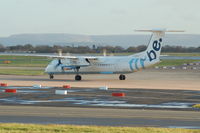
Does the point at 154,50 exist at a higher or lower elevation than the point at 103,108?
higher

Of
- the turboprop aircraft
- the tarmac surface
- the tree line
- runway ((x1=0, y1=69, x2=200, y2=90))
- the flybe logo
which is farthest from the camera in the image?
the tree line

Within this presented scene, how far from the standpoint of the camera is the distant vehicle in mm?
53906

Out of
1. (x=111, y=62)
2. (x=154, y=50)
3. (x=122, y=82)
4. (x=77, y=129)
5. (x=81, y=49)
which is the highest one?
(x=154, y=50)

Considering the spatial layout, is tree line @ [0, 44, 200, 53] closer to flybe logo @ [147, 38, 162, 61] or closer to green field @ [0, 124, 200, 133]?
flybe logo @ [147, 38, 162, 61]

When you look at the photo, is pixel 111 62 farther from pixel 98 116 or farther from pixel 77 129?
pixel 77 129

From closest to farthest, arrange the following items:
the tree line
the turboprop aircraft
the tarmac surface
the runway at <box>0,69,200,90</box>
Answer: the tarmac surface
the runway at <box>0,69,200,90</box>
the turboprop aircraft
the tree line

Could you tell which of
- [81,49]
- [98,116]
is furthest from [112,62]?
[81,49]

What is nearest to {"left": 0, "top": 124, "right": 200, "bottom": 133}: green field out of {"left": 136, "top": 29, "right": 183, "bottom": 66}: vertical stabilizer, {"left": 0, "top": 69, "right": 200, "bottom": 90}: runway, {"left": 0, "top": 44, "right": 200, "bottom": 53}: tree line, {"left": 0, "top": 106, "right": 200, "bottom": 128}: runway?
{"left": 0, "top": 106, "right": 200, "bottom": 128}: runway

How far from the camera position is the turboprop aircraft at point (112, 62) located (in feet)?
177

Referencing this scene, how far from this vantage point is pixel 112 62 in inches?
2191

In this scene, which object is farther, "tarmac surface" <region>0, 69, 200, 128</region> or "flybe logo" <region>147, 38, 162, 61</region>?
"flybe logo" <region>147, 38, 162, 61</region>

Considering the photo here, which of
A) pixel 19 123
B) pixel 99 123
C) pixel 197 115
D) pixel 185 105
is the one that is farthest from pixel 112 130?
pixel 185 105

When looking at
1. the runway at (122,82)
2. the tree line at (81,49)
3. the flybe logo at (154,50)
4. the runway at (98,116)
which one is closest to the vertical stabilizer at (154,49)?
the flybe logo at (154,50)

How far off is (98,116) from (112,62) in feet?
105
